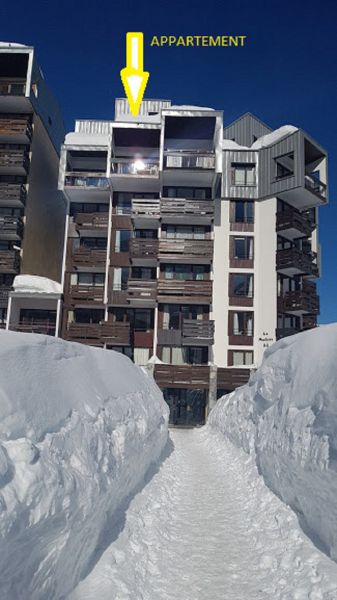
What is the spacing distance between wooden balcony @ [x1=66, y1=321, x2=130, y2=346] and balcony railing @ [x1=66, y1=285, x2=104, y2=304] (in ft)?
7.03

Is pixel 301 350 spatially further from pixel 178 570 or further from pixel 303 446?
pixel 178 570

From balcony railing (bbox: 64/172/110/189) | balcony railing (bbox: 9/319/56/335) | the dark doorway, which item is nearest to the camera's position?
balcony railing (bbox: 9/319/56/335)

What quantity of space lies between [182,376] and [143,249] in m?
10.2

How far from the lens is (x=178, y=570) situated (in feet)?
17.9

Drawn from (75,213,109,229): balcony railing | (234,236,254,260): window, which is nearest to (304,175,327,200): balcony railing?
(234,236,254,260): window

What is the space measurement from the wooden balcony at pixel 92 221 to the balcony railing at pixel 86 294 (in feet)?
16.5

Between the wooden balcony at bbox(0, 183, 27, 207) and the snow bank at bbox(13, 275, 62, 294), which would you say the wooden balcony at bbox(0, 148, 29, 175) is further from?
the snow bank at bbox(13, 275, 62, 294)

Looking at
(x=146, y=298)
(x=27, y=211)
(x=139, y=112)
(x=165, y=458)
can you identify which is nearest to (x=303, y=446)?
(x=165, y=458)

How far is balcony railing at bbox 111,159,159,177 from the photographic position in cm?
3128

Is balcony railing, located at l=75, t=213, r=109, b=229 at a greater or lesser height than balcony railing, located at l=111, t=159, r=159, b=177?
lesser

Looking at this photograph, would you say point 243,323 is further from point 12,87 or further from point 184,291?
point 12,87

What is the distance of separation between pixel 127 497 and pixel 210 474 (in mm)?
4639

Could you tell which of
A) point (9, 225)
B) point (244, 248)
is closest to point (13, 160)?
point (9, 225)

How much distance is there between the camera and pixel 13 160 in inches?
1212
